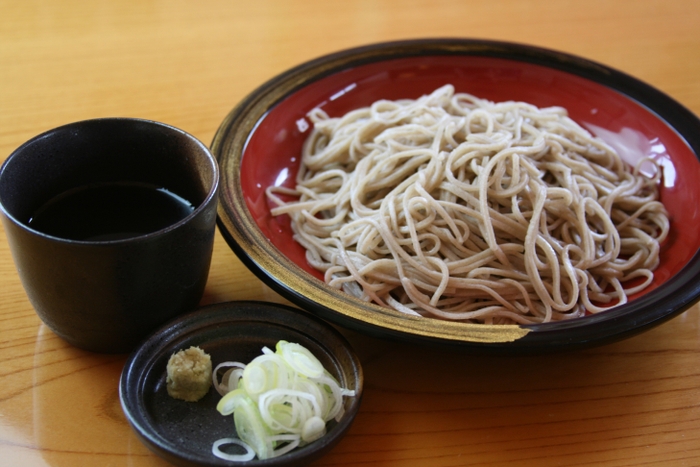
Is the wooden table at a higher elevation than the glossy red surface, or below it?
below

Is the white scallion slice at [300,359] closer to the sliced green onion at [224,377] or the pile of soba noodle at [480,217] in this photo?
the sliced green onion at [224,377]

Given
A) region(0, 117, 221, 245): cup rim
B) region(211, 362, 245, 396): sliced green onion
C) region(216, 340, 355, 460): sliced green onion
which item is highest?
region(0, 117, 221, 245): cup rim

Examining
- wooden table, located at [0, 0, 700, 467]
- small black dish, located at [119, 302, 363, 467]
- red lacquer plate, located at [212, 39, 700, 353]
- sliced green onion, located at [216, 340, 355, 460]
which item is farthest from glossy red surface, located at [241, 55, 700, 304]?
sliced green onion, located at [216, 340, 355, 460]

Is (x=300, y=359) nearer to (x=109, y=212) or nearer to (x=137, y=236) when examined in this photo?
(x=137, y=236)

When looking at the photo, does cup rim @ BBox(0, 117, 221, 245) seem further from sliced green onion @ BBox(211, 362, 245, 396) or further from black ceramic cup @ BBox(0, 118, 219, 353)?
sliced green onion @ BBox(211, 362, 245, 396)

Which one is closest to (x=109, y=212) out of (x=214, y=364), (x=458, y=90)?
→ (x=214, y=364)

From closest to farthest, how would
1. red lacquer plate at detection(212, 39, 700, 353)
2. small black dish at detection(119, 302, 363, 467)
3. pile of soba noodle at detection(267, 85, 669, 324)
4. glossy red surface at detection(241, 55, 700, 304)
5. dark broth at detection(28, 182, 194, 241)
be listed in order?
small black dish at detection(119, 302, 363, 467) < red lacquer plate at detection(212, 39, 700, 353) < dark broth at detection(28, 182, 194, 241) < pile of soba noodle at detection(267, 85, 669, 324) < glossy red surface at detection(241, 55, 700, 304)

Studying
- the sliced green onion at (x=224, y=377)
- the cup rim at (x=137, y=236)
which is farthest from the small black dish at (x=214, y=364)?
the cup rim at (x=137, y=236)

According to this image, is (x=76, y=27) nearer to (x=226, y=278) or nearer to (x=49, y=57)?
(x=49, y=57)
